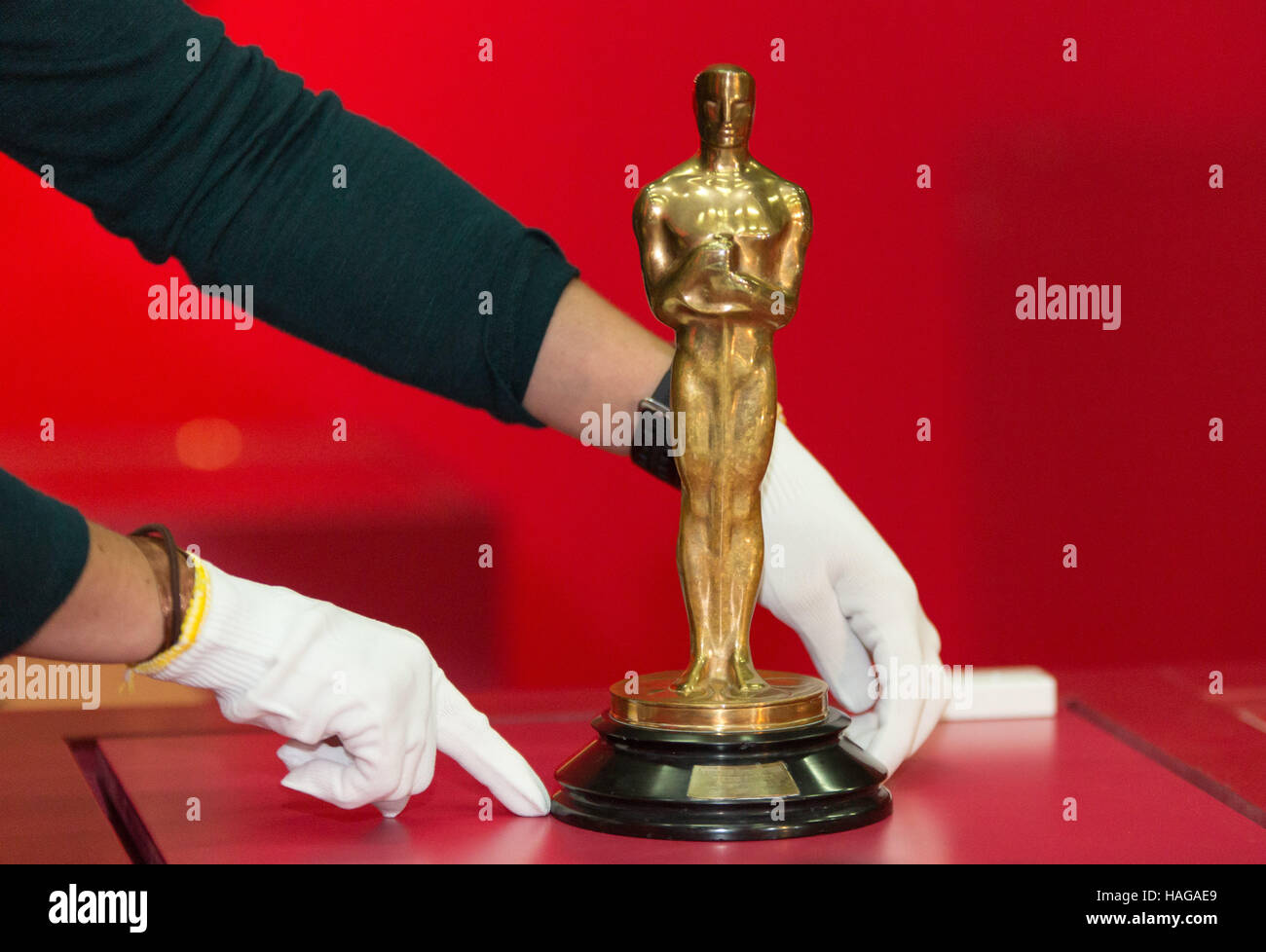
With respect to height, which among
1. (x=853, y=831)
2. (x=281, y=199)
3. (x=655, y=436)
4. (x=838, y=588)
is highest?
(x=281, y=199)

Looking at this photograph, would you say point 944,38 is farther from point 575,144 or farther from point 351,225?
point 351,225

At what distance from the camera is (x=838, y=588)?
1.09 m

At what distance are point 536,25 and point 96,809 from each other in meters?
1.60

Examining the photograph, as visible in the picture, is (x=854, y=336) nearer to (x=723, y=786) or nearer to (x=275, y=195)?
(x=275, y=195)

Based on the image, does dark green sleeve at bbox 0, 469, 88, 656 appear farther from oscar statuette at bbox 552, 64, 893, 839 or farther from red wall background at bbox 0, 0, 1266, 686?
red wall background at bbox 0, 0, 1266, 686

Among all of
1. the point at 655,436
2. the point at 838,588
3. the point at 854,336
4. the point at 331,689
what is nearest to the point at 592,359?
the point at 655,436

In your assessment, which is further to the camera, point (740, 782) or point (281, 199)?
point (281, 199)

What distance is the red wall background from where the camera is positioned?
221 cm

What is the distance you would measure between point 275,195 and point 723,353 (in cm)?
49

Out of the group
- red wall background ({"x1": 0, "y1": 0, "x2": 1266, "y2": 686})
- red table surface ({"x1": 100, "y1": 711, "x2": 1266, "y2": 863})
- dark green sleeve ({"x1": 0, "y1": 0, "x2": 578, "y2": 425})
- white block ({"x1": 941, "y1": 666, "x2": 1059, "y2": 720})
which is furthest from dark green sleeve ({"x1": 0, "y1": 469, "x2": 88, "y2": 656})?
red wall background ({"x1": 0, "y1": 0, "x2": 1266, "y2": 686})

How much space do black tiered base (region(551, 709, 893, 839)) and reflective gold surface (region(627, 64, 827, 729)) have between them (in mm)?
14

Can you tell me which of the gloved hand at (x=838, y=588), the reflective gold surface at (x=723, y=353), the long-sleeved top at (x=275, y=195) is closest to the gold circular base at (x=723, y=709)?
the reflective gold surface at (x=723, y=353)

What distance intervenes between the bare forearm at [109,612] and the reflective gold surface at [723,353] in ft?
0.87
